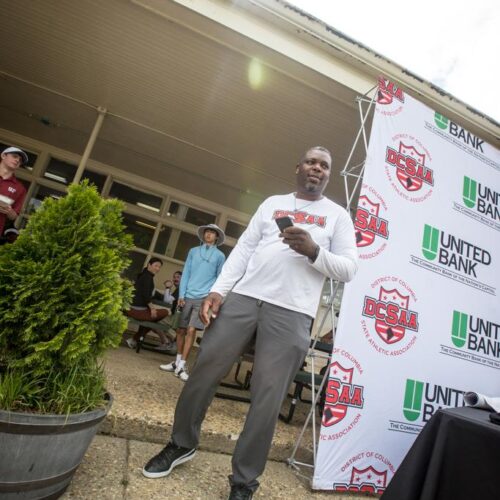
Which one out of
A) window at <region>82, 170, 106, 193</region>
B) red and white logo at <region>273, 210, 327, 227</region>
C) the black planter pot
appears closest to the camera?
the black planter pot

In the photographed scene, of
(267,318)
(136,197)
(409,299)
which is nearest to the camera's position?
(267,318)

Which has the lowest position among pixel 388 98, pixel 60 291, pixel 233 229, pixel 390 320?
pixel 60 291

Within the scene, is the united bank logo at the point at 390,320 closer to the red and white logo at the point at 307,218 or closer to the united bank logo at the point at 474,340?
the united bank logo at the point at 474,340

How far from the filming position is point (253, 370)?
6.57 feet

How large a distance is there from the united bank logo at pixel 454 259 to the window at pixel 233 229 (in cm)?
664

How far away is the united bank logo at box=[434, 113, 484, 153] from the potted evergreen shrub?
3280 mm

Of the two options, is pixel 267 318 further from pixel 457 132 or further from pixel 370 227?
pixel 457 132

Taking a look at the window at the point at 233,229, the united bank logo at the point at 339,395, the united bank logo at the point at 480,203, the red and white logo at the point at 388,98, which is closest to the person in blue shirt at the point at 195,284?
the united bank logo at the point at 339,395

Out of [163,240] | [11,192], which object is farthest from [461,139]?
[163,240]

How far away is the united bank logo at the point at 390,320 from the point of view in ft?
8.73

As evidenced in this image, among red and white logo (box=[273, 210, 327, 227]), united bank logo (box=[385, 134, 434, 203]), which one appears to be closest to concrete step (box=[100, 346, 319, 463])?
red and white logo (box=[273, 210, 327, 227])

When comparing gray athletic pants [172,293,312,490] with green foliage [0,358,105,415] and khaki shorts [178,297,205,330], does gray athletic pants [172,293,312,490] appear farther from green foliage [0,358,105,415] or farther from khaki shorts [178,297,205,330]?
khaki shorts [178,297,205,330]

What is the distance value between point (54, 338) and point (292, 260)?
1.31 metres

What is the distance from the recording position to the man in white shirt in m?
1.88
